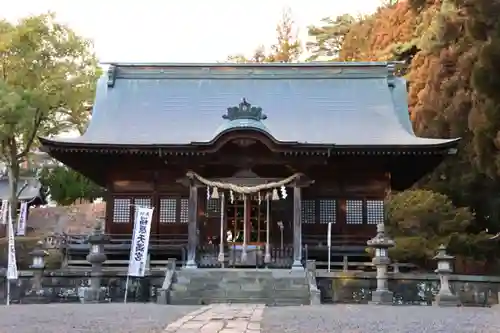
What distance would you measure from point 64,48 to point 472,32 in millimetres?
18866

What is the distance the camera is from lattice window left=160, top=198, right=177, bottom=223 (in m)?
17.9

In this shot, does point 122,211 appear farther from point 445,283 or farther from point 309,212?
point 445,283

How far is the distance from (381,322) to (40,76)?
2234cm

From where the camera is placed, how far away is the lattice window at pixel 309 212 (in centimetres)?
1766

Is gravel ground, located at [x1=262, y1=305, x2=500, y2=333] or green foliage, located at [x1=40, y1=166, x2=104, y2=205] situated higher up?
green foliage, located at [x1=40, y1=166, x2=104, y2=205]

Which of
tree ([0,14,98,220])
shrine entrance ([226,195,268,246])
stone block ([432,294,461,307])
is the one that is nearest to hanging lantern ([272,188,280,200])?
shrine entrance ([226,195,268,246])

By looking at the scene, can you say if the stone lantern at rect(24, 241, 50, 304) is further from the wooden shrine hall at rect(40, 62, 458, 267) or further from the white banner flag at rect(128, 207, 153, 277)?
the wooden shrine hall at rect(40, 62, 458, 267)

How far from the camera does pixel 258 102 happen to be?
1998 centimetres

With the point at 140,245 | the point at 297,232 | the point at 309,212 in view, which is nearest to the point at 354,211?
the point at 309,212

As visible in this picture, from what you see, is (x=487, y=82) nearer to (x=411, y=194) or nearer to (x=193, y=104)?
(x=411, y=194)

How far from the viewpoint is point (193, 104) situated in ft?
66.0

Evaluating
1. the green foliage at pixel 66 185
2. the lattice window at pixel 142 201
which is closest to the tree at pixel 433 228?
the lattice window at pixel 142 201

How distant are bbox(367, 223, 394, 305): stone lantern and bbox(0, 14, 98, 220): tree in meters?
17.2

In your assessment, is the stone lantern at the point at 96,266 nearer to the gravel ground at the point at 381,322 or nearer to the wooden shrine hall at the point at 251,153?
the wooden shrine hall at the point at 251,153
